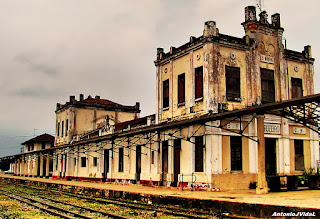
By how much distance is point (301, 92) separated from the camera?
67.2ft

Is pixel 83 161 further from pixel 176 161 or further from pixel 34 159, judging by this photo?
pixel 34 159

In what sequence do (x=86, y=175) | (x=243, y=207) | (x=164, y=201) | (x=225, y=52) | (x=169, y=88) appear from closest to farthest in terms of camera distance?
(x=243, y=207)
(x=164, y=201)
(x=225, y=52)
(x=169, y=88)
(x=86, y=175)

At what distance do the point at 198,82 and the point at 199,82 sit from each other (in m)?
0.08

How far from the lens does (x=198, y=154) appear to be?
56.7 ft

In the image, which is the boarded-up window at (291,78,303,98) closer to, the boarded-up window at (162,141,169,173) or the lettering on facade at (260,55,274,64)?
the lettering on facade at (260,55,274,64)

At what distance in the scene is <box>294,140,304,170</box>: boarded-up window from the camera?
→ 19.2m

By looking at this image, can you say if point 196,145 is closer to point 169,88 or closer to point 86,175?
point 169,88

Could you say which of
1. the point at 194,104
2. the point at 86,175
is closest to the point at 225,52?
the point at 194,104

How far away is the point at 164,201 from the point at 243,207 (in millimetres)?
4075

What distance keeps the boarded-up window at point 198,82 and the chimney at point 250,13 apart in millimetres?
3809

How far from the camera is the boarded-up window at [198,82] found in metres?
18.0

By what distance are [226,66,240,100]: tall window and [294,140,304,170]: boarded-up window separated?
464cm

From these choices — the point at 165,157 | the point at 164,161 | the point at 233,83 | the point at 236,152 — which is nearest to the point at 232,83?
the point at 233,83

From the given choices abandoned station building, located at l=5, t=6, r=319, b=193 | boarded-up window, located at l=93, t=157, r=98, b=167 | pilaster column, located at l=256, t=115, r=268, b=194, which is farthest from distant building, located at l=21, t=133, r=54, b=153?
pilaster column, located at l=256, t=115, r=268, b=194
